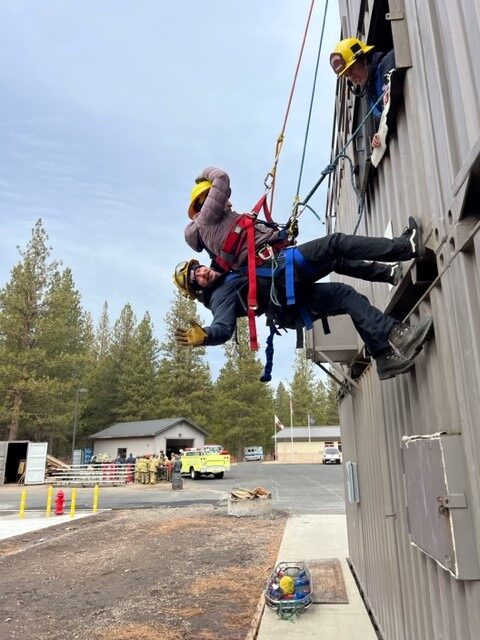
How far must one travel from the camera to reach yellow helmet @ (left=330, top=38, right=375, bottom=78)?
3.50 meters

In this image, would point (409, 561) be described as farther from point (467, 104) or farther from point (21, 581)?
point (21, 581)

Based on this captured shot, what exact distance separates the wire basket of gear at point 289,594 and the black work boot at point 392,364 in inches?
168

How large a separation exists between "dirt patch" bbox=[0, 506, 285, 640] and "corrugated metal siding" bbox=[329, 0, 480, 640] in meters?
3.29

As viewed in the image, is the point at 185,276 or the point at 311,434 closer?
the point at 185,276

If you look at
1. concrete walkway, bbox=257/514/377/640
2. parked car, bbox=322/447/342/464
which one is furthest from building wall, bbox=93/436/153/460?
concrete walkway, bbox=257/514/377/640

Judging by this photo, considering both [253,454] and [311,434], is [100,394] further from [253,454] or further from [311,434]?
[311,434]

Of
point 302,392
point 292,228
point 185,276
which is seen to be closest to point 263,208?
point 292,228

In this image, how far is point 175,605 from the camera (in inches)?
277

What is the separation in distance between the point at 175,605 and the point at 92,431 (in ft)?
184

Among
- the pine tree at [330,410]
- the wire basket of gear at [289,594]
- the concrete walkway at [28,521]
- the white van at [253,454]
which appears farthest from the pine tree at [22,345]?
the pine tree at [330,410]

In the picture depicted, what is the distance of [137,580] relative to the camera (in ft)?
27.8

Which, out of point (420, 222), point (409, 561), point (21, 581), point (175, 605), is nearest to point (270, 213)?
point (420, 222)

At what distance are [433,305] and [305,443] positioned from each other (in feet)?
208

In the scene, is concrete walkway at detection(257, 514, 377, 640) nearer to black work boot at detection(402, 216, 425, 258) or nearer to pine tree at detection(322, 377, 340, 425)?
black work boot at detection(402, 216, 425, 258)
